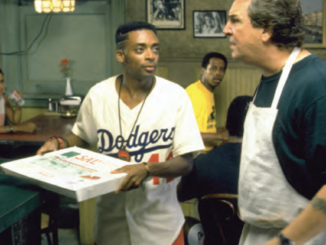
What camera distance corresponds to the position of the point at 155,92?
209 centimetres

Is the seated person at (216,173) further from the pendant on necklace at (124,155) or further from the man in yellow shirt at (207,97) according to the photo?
the man in yellow shirt at (207,97)

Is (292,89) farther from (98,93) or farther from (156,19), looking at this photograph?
(156,19)

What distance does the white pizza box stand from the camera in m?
1.54

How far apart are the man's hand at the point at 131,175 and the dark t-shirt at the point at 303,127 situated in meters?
0.60

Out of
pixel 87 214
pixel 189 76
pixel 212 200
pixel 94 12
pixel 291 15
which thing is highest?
pixel 94 12

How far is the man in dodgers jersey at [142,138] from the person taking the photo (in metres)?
2.03

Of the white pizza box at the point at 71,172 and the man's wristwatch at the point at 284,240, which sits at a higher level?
→ the white pizza box at the point at 71,172

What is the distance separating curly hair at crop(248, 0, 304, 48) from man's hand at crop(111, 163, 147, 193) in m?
0.72

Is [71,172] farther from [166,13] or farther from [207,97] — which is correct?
[166,13]

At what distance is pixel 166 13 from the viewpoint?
5281 mm

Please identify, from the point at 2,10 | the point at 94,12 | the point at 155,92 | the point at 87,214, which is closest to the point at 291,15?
the point at 155,92

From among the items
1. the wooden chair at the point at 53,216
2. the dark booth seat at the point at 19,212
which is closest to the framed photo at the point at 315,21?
the wooden chair at the point at 53,216

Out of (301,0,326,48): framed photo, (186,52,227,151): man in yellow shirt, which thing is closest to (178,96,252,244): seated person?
(186,52,227,151): man in yellow shirt

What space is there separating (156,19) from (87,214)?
8.89 feet
